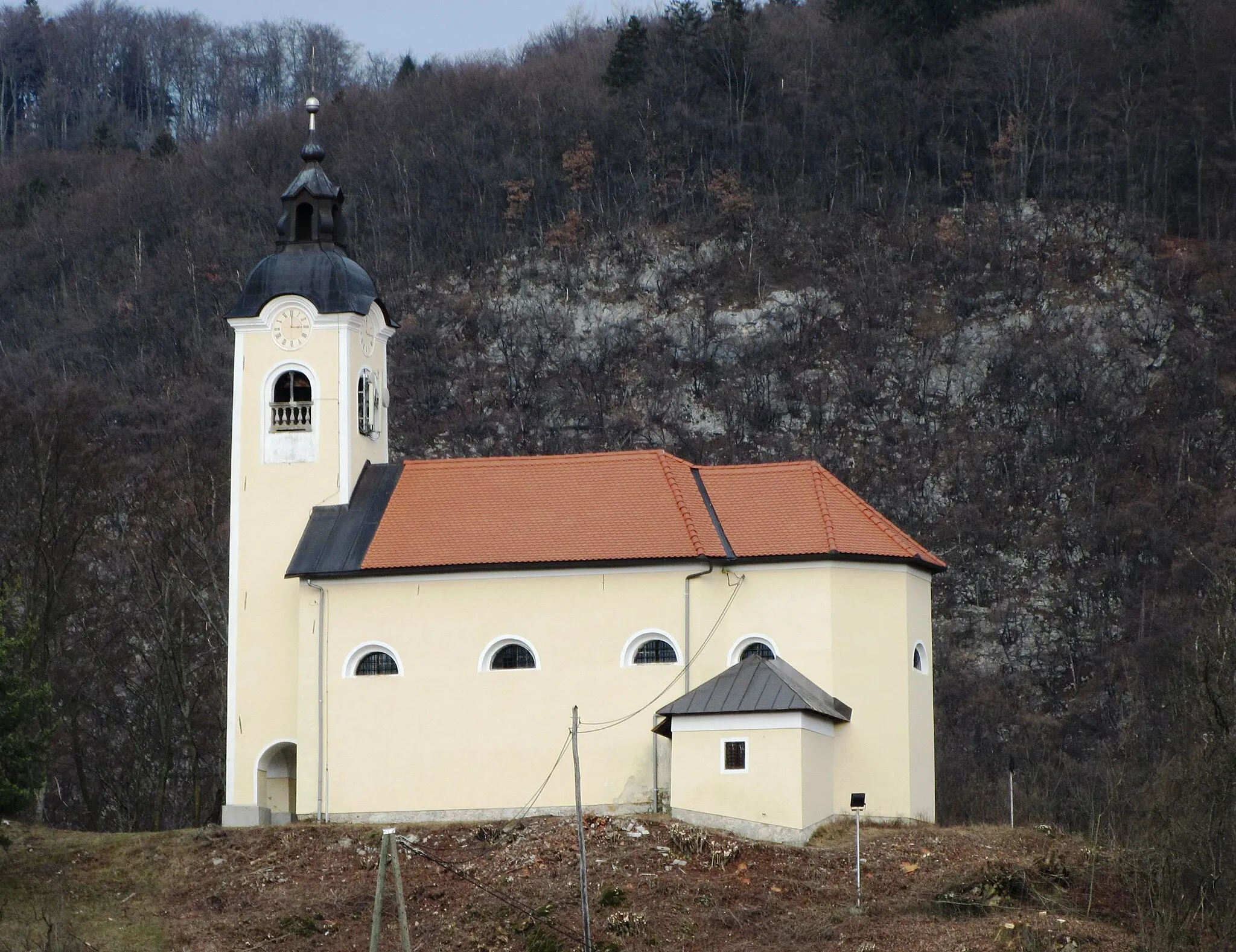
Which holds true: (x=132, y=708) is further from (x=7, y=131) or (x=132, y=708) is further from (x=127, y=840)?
(x=7, y=131)

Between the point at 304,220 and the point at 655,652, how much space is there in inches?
471

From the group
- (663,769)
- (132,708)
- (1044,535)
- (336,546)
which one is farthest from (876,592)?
(1044,535)

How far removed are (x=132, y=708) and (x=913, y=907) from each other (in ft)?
95.9

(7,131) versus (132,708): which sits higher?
(7,131)

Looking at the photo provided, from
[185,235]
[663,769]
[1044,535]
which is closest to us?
[663,769]

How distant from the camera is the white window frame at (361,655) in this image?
39.7 metres

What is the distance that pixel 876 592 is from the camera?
1551 inches

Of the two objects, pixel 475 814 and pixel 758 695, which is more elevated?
pixel 758 695

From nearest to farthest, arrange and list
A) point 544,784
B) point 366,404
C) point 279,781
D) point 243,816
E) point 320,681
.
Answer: point 544,784 < point 320,681 < point 243,816 < point 279,781 < point 366,404

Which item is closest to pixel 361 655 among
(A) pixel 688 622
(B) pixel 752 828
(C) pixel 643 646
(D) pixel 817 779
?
(C) pixel 643 646

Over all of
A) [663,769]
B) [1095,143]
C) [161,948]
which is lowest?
[161,948]

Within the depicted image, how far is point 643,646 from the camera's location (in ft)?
129

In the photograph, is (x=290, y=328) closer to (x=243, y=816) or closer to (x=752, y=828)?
(x=243, y=816)

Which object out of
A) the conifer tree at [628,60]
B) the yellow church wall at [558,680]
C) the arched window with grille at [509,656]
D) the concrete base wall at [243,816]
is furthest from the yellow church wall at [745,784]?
the conifer tree at [628,60]
